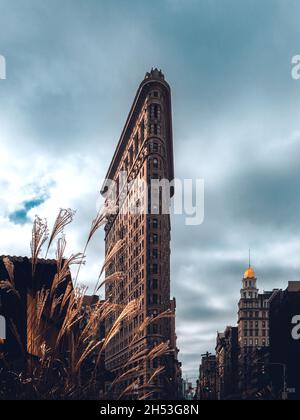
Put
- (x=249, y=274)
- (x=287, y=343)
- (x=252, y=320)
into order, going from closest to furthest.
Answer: (x=287, y=343) → (x=252, y=320) → (x=249, y=274)

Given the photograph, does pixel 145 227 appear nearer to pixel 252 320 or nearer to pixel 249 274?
pixel 252 320

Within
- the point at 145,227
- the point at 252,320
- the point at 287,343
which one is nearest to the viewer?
the point at 287,343

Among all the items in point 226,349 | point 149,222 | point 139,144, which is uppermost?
point 139,144

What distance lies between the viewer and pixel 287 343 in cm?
8525

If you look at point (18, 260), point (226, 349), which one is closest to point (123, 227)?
point (18, 260)

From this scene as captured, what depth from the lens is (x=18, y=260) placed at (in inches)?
1258

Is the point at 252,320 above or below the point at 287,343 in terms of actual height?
above

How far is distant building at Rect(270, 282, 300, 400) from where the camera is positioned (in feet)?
272

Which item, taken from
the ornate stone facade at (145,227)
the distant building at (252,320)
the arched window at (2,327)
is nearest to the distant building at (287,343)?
the ornate stone facade at (145,227)

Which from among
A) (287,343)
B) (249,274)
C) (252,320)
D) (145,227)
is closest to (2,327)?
(145,227)

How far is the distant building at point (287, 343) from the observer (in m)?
82.8
